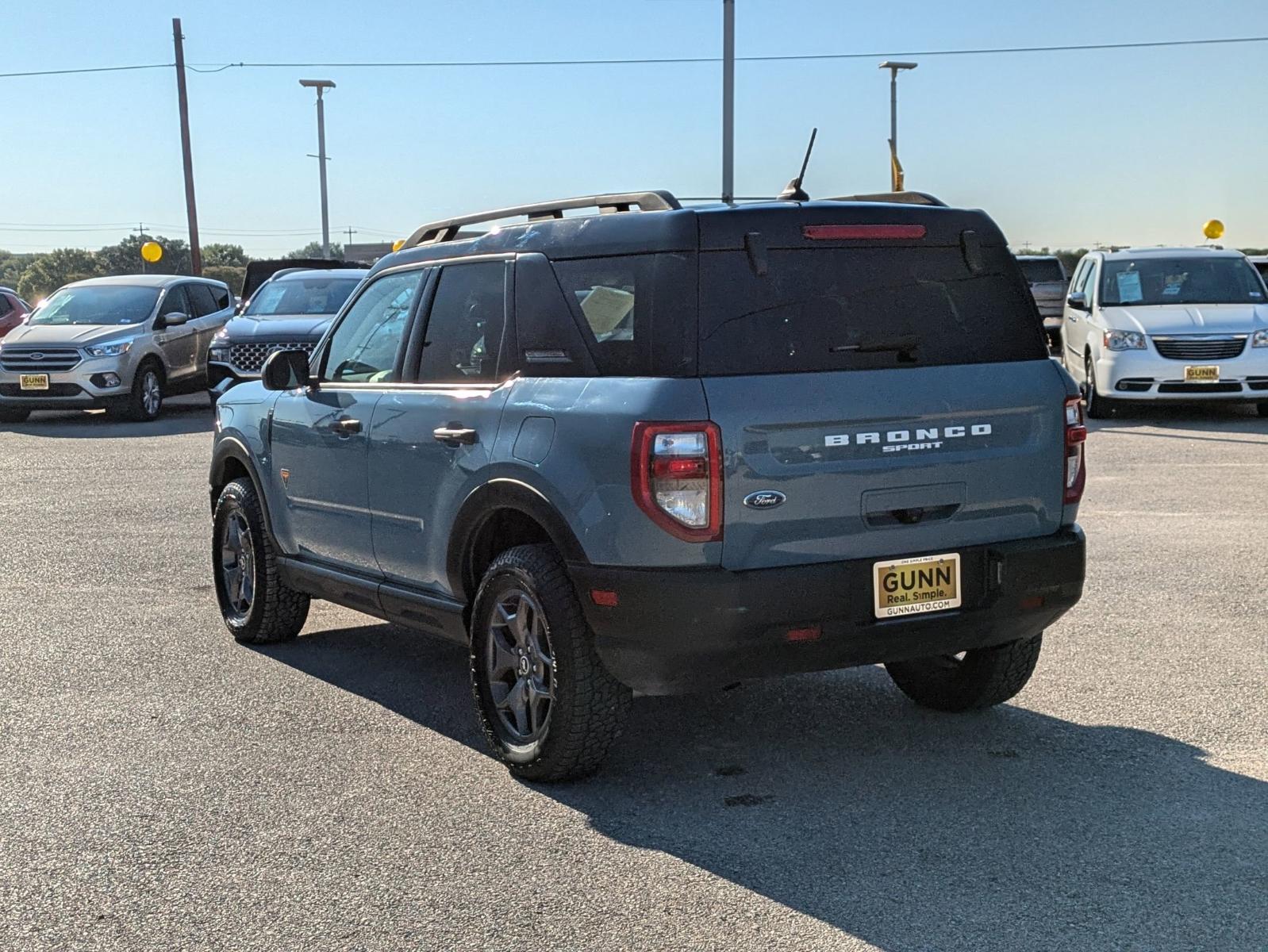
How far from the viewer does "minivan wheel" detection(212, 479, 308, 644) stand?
722cm

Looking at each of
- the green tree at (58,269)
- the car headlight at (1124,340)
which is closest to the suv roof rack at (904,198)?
the car headlight at (1124,340)

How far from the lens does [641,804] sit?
16.2ft

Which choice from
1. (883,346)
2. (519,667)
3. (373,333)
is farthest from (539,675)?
(373,333)

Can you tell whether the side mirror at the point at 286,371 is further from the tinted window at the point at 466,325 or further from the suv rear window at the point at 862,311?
the suv rear window at the point at 862,311

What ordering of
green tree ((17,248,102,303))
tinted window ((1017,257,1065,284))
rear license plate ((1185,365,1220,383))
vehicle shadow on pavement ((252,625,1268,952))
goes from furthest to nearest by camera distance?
green tree ((17,248,102,303))
tinted window ((1017,257,1065,284))
rear license plate ((1185,365,1220,383))
vehicle shadow on pavement ((252,625,1268,952))

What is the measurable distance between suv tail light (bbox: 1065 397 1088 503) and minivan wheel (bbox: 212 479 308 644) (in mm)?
3573

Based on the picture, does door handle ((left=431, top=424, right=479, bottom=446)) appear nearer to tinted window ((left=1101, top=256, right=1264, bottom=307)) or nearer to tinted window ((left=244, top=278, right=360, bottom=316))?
tinted window ((left=1101, top=256, right=1264, bottom=307))

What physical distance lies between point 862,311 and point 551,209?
1.27 m

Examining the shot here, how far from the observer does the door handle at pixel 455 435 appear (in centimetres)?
540

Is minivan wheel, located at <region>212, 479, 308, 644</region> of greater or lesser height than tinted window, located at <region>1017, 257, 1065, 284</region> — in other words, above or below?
below

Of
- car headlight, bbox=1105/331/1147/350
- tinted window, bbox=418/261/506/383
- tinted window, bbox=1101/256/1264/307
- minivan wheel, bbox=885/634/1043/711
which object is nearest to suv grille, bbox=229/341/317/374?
car headlight, bbox=1105/331/1147/350

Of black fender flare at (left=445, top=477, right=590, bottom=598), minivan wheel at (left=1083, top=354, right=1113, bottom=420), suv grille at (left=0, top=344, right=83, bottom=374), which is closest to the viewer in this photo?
black fender flare at (left=445, top=477, right=590, bottom=598)

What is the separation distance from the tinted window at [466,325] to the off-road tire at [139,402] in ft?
49.1

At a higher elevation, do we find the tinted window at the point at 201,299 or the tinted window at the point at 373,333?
the tinted window at the point at 373,333
